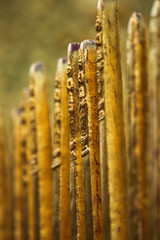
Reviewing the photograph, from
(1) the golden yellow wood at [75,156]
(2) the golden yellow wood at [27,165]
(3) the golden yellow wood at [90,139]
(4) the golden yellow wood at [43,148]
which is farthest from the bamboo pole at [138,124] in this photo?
(2) the golden yellow wood at [27,165]

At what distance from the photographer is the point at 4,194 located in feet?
8.48

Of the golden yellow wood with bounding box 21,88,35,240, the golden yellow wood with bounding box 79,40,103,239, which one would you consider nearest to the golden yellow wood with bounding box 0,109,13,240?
the golden yellow wood with bounding box 21,88,35,240

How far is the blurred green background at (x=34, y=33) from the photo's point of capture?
2.56 metres

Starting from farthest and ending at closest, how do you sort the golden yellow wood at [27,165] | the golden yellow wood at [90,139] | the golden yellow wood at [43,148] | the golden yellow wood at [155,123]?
the golden yellow wood at [27,165]
the golden yellow wood at [43,148]
the golden yellow wood at [90,139]
the golden yellow wood at [155,123]

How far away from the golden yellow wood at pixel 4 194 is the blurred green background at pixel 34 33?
48 centimetres

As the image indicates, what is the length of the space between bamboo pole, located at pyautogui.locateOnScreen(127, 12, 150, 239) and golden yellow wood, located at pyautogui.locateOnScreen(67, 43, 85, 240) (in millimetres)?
281

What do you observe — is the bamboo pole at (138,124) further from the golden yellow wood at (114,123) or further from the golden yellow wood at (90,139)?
the golden yellow wood at (90,139)

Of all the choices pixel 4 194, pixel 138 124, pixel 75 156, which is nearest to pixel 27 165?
pixel 4 194

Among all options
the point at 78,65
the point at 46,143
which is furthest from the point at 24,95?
the point at 78,65

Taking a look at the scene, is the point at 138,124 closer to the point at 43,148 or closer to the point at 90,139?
the point at 90,139

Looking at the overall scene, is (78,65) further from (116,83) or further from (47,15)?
(47,15)

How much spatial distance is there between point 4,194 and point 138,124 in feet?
5.15

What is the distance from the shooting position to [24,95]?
2180mm

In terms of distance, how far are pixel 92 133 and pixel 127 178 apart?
0.64ft
